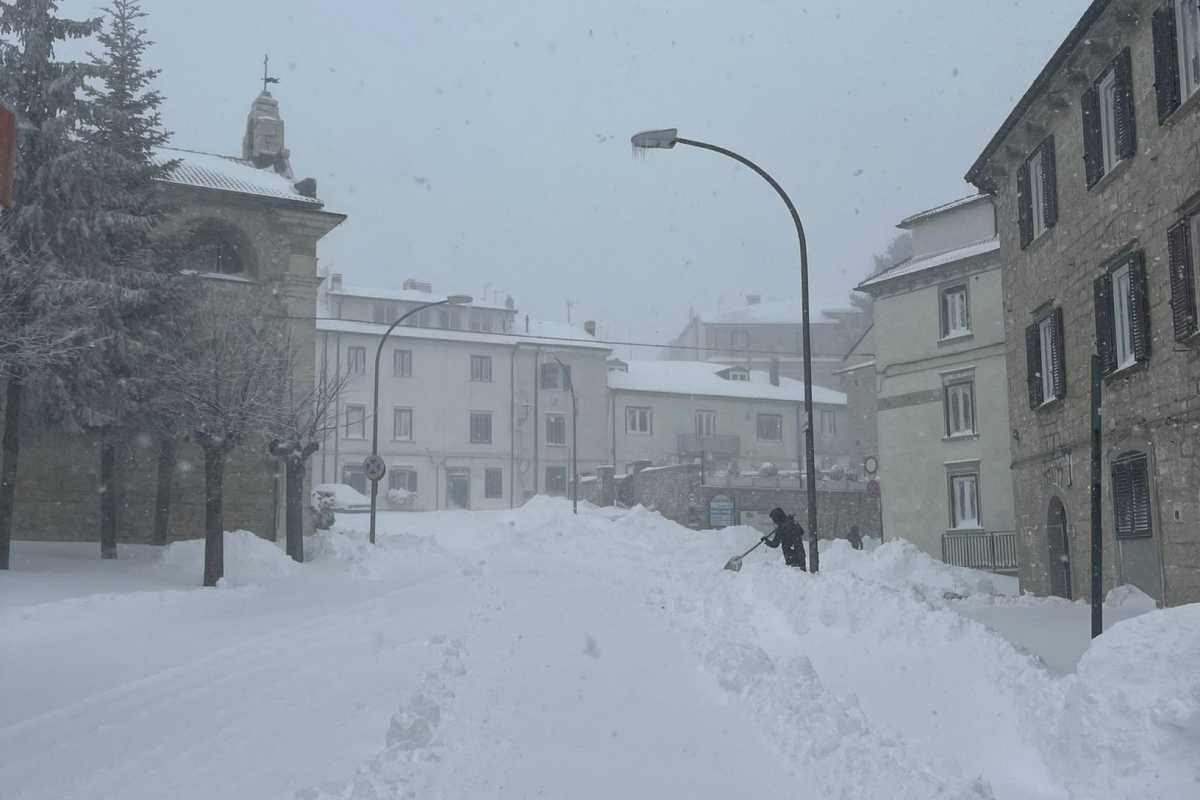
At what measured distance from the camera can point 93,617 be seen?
13.4 meters

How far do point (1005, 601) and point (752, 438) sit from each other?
44.2 metres

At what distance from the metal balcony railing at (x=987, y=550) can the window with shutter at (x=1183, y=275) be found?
652 inches

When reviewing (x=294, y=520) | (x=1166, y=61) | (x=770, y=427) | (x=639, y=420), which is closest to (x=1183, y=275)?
(x=1166, y=61)

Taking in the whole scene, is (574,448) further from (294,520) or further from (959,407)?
(294,520)

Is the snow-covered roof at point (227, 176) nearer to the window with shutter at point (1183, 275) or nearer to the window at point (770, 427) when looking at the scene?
the window with shutter at point (1183, 275)

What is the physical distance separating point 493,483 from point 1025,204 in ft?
125

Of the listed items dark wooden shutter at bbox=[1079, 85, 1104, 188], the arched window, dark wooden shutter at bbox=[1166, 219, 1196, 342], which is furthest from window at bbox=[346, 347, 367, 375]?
dark wooden shutter at bbox=[1166, 219, 1196, 342]

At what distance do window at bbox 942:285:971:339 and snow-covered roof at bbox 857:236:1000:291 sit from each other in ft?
2.89

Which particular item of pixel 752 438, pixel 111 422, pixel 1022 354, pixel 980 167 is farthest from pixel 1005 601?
pixel 752 438

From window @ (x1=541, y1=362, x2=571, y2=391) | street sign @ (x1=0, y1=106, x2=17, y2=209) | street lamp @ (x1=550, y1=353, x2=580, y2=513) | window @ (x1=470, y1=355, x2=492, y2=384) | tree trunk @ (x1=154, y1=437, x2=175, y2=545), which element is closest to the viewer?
street sign @ (x1=0, y1=106, x2=17, y2=209)

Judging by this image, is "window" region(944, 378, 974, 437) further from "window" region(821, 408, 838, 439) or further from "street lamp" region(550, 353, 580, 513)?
"window" region(821, 408, 838, 439)

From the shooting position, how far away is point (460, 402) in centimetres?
5419

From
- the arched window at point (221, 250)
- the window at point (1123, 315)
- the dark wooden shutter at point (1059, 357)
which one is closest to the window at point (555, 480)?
the arched window at point (221, 250)

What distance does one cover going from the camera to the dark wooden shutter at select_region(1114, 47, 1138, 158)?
14.4 metres
